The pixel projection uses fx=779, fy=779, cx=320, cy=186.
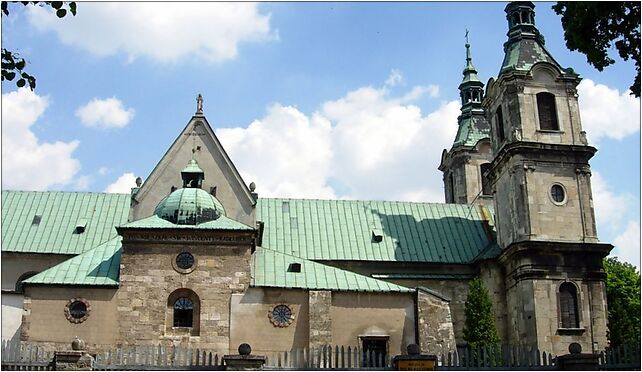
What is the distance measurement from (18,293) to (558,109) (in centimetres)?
2721

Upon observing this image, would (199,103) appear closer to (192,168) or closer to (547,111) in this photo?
(192,168)

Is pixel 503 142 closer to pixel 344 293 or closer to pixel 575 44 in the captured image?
pixel 344 293

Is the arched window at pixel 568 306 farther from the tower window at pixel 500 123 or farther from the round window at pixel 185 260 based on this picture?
the round window at pixel 185 260

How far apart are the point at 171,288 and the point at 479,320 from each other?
1353cm

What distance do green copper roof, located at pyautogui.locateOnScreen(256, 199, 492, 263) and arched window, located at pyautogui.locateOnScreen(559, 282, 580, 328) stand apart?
5361mm

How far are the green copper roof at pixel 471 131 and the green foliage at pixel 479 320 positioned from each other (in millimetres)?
19506

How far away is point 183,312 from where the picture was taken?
3097 centimetres

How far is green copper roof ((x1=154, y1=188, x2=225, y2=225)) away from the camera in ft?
104

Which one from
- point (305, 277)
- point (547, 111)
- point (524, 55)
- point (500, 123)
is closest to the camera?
point (305, 277)

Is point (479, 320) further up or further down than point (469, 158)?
further down

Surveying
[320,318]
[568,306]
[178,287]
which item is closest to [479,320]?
[568,306]

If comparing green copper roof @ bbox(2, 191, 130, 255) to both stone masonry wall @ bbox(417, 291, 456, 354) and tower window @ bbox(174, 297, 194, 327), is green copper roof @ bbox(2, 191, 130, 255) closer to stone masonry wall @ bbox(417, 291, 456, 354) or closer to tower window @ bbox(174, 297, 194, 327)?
tower window @ bbox(174, 297, 194, 327)

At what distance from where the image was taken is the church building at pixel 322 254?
3069cm

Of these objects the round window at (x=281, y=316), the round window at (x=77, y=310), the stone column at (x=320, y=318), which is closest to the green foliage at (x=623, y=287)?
the stone column at (x=320, y=318)
